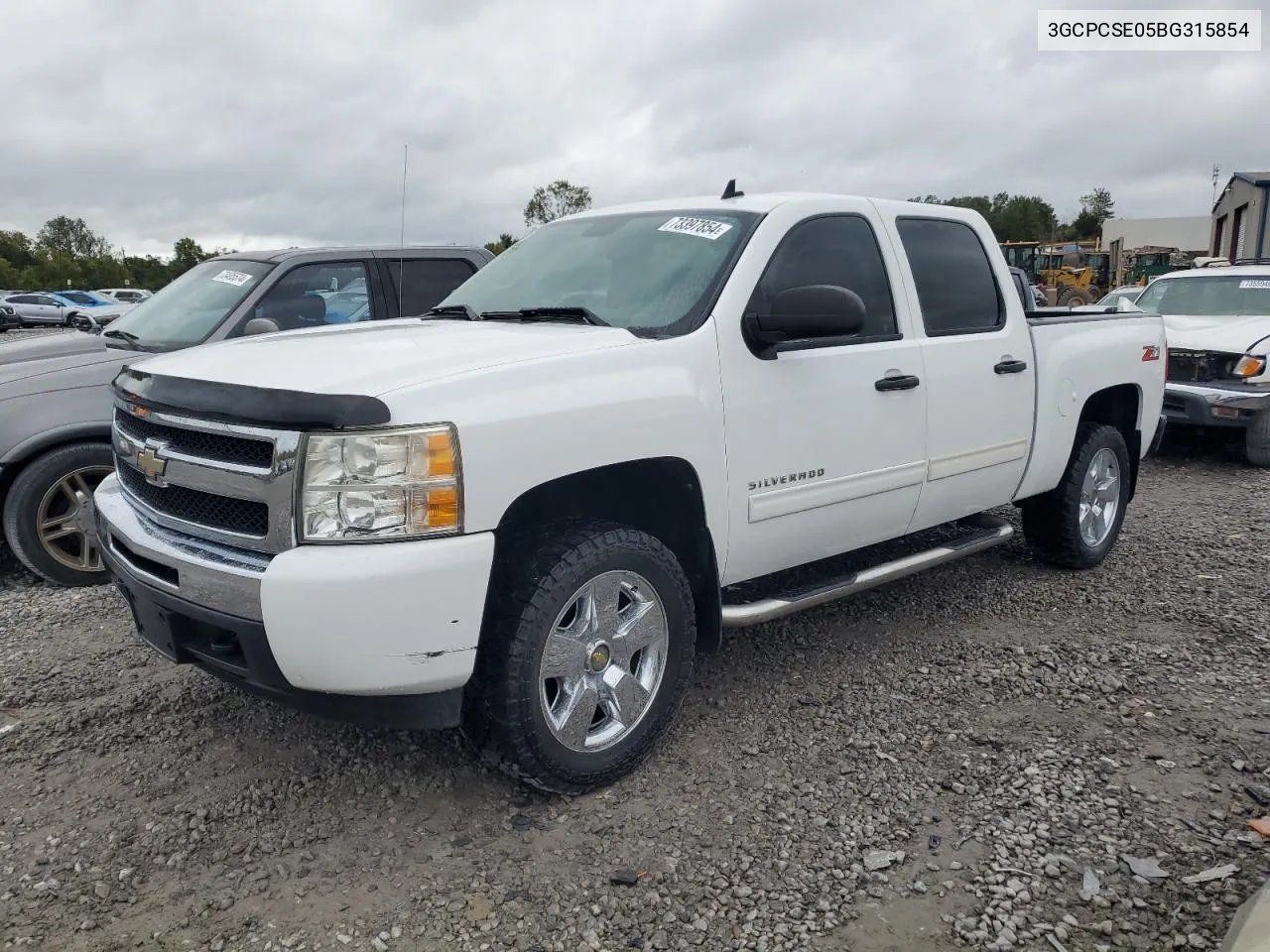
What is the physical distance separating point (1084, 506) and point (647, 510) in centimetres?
309

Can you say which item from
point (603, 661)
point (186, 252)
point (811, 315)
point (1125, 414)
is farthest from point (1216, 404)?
point (186, 252)

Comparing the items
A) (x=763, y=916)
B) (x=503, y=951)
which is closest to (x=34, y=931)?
(x=503, y=951)

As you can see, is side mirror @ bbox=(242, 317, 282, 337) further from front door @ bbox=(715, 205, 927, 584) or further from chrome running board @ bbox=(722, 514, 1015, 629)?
chrome running board @ bbox=(722, 514, 1015, 629)

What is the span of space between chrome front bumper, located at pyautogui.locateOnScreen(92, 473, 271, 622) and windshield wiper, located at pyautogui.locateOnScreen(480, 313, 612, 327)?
141cm

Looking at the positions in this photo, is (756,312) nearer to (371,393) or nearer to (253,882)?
(371,393)

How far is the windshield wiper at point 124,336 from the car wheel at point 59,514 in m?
0.74

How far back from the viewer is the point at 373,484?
2.59 meters

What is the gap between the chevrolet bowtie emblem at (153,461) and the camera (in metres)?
3.01

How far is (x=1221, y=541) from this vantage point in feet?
20.0

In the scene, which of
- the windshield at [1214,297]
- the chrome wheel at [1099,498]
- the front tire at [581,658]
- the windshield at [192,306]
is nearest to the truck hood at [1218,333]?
the windshield at [1214,297]

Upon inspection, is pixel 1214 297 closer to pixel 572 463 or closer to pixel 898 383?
pixel 898 383

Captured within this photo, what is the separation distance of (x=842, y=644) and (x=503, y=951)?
2.37 m

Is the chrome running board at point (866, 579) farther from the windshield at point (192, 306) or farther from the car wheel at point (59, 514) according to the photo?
the windshield at point (192, 306)

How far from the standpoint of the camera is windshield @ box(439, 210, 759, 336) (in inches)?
138
